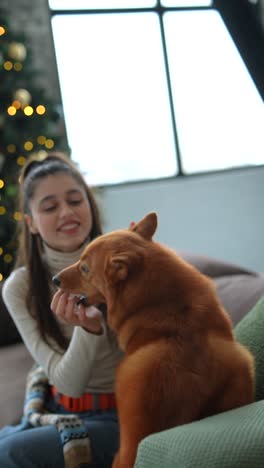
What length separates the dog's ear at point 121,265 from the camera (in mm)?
1072

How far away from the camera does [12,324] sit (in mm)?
2791

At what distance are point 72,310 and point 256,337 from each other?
1.56 ft

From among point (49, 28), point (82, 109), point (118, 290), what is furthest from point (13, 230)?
point (118, 290)

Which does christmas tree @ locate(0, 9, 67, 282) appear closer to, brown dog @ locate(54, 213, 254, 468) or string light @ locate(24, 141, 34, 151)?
string light @ locate(24, 141, 34, 151)

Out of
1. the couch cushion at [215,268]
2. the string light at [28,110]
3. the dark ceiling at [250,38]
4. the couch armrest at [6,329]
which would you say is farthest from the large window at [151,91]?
the dark ceiling at [250,38]

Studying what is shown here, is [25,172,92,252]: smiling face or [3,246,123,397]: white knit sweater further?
[25,172,92,252]: smiling face

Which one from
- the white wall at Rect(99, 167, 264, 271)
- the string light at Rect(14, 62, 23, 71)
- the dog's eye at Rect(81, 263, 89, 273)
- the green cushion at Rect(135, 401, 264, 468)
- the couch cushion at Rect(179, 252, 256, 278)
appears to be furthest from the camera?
the white wall at Rect(99, 167, 264, 271)

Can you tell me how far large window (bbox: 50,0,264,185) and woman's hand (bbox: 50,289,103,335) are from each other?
3.79 m

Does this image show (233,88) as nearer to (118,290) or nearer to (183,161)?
(183,161)

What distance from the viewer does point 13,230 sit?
3.94 m

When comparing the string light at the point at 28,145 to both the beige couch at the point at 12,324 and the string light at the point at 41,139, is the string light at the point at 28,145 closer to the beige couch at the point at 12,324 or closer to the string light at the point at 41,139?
the string light at the point at 41,139

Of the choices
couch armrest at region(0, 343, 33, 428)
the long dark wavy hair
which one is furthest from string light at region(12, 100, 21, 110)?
the long dark wavy hair

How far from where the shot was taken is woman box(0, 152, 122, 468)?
55.7 inches

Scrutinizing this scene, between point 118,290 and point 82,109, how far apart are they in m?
4.30
